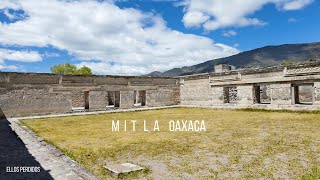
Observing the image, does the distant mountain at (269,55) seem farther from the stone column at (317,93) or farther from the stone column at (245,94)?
the stone column at (317,93)

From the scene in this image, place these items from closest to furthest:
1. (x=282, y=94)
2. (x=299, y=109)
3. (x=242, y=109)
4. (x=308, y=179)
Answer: (x=308, y=179), (x=299, y=109), (x=282, y=94), (x=242, y=109)

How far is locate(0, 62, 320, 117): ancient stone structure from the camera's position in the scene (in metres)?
15.5

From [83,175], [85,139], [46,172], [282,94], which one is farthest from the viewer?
[282,94]

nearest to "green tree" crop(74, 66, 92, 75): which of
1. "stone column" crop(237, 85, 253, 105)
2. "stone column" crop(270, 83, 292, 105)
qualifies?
"stone column" crop(237, 85, 253, 105)

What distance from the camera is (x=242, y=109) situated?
17.5 meters

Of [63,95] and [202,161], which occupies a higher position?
[63,95]

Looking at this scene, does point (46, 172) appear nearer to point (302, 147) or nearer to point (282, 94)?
point (302, 147)

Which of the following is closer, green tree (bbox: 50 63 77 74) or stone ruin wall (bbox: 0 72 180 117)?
stone ruin wall (bbox: 0 72 180 117)

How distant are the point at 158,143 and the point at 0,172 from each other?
3762mm

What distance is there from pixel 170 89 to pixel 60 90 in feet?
32.1

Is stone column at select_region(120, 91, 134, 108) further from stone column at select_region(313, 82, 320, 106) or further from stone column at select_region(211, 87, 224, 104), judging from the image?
stone column at select_region(313, 82, 320, 106)

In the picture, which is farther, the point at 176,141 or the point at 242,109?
the point at 242,109

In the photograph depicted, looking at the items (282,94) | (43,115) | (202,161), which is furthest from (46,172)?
(282,94)

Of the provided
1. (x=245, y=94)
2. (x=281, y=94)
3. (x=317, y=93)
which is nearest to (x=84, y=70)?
(x=245, y=94)
